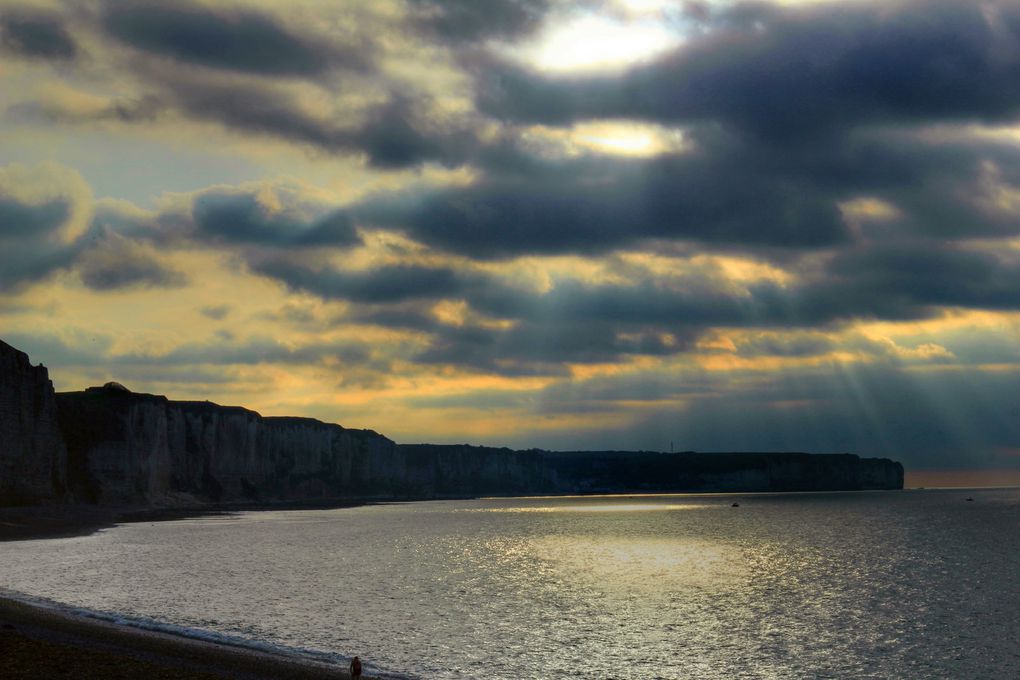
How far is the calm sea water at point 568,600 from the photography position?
1282 inches

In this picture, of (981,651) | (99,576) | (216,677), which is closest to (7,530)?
(99,576)

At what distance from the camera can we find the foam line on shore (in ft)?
88.7

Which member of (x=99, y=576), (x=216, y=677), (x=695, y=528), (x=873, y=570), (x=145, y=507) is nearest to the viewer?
(x=216, y=677)

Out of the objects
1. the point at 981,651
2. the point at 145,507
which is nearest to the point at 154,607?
the point at 981,651

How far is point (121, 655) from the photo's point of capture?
26297mm

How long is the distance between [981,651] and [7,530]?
79.7 m

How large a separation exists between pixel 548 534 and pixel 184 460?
76.7 m

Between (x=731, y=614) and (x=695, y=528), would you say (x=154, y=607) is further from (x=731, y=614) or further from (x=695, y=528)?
(x=695, y=528)

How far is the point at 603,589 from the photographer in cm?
5381

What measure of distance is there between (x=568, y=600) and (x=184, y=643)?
74.7 ft

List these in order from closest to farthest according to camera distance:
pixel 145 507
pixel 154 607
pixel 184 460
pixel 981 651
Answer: pixel 981 651
pixel 154 607
pixel 145 507
pixel 184 460

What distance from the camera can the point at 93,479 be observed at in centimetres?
13062

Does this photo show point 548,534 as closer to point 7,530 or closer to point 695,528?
point 695,528

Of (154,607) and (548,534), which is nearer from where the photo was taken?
(154,607)
